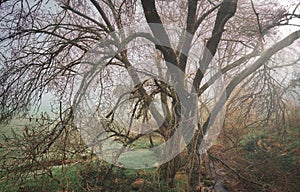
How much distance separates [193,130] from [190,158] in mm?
470

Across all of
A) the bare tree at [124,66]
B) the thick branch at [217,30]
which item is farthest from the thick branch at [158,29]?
the thick branch at [217,30]

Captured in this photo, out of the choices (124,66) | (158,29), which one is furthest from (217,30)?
(124,66)

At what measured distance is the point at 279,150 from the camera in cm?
603

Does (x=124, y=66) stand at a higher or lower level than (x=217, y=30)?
lower

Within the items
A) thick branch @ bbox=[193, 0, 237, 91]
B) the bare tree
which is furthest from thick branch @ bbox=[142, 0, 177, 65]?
thick branch @ bbox=[193, 0, 237, 91]

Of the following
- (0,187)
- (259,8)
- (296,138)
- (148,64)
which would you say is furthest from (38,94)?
(296,138)

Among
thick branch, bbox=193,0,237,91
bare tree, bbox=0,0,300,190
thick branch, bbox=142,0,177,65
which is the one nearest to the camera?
bare tree, bbox=0,0,300,190

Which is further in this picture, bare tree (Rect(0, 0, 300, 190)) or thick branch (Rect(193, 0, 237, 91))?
thick branch (Rect(193, 0, 237, 91))

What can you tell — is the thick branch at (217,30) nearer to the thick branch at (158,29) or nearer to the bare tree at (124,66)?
the bare tree at (124,66)

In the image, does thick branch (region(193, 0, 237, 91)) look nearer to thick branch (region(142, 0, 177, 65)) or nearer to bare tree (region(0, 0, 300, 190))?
bare tree (region(0, 0, 300, 190))

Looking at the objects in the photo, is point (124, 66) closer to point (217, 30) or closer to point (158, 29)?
point (158, 29)

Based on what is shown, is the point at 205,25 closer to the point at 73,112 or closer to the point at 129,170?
the point at 129,170

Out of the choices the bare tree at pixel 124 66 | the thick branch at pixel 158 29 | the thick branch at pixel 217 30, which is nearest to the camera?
the bare tree at pixel 124 66

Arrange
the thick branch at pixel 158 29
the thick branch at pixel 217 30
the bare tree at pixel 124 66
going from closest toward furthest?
the bare tree at pixel 124 66, the thick branch at pixel 217 30, the thick branch at pixel 158 29
